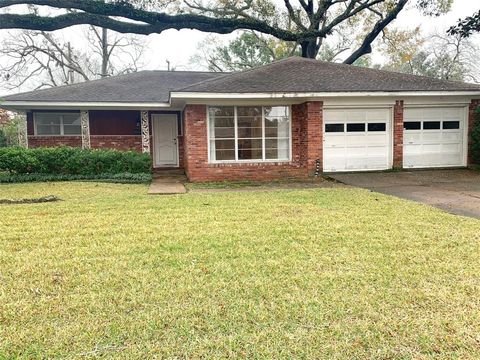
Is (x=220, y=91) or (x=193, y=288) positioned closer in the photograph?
(x=193, y=288)

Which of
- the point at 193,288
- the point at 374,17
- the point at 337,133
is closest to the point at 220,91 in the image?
the point at 337,133

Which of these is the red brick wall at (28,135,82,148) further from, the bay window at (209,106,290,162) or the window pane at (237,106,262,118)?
the window pane at (237,106,262,118)

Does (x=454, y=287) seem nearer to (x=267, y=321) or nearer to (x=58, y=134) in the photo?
(x=267, y=321)

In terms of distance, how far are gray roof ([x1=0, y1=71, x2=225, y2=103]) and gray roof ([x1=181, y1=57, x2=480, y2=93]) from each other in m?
3.98

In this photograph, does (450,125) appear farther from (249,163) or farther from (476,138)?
(249,163)

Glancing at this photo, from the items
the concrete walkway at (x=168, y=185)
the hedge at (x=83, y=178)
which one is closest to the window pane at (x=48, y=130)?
the hedge at (x=83, y=178)

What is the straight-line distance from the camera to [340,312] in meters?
3.10

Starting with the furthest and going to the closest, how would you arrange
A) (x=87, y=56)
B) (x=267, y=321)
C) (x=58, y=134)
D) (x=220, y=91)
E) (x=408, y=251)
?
(x=87, y=56)
(x=58, y=134)
(x=220, y=91)
(x=408, y=251)
(x=267, y=321)

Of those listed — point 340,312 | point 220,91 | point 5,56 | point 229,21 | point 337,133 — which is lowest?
point 340,312

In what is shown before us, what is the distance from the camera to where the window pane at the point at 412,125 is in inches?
523

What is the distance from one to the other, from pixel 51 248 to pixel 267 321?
322cm

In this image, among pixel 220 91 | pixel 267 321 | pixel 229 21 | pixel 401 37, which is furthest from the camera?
pixel 401 37

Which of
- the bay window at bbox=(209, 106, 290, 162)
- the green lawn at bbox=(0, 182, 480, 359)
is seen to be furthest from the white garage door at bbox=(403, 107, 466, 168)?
the green lawn at bbox=(0, 182, 480, 359)

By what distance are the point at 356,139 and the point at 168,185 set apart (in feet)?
21.1
